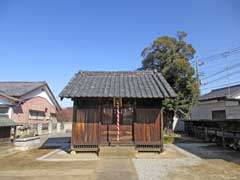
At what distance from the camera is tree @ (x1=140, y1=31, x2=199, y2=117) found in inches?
730

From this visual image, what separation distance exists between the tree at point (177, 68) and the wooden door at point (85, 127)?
31.5 feet

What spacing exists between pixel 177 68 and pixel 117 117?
408 inches

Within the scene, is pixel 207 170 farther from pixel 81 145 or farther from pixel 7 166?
pixel 7 166

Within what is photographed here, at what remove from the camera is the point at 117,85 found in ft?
37.9

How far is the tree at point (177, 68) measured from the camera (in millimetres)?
18547

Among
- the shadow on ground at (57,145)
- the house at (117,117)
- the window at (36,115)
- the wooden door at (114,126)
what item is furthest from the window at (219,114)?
the window at (36,115)

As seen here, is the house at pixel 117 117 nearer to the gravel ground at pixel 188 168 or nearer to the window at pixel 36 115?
the gravel ground at pixel 188 168

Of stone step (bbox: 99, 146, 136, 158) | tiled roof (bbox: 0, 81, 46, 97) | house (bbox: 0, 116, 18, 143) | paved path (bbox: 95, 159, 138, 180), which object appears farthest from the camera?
tiled roof (bbox: 0, 81, 46, 97)

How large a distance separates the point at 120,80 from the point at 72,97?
3578 millimetres

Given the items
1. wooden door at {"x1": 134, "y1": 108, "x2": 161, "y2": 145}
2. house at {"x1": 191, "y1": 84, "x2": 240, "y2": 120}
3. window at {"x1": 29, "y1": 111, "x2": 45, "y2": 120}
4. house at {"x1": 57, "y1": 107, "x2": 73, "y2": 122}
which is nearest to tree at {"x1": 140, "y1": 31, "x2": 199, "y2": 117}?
house at {"x1": 191, "y1": 84, "x2": 240, "y2": 120}

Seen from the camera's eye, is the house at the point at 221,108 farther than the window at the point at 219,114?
No

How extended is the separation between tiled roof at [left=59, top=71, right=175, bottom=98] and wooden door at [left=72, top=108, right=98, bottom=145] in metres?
1.03

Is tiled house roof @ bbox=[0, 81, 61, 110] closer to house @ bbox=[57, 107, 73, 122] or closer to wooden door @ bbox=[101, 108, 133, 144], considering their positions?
house @ bbox=[57, 107, 73, 122]

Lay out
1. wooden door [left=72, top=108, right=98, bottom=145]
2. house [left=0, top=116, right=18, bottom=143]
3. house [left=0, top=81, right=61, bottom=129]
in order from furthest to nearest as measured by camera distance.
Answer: house [left=0, top=81, right=61, bottom=129]
house [left=0, top=116, right=18, bottom=143]
wooden door [left=72, top=108, right=98, bottom=145]
